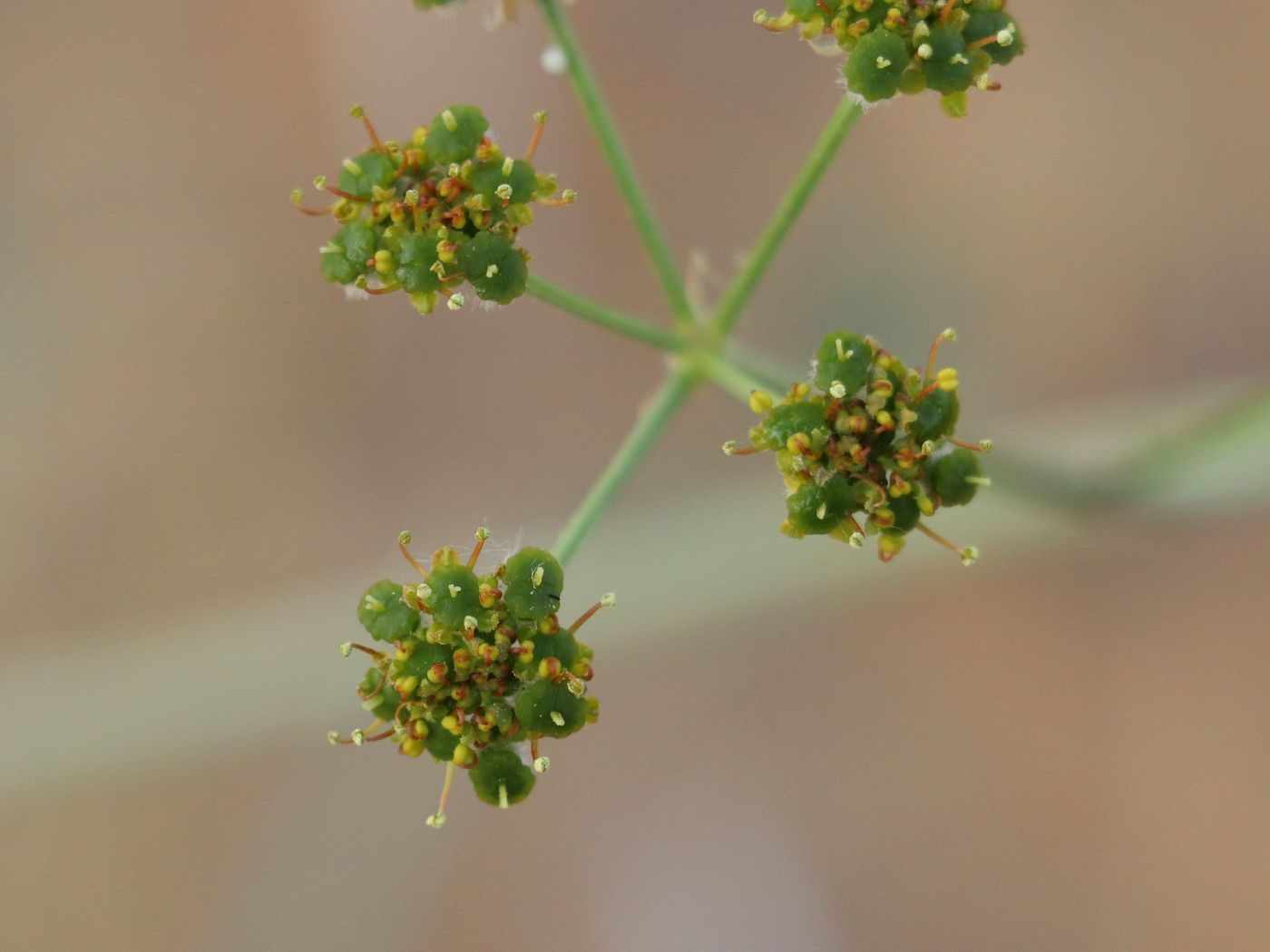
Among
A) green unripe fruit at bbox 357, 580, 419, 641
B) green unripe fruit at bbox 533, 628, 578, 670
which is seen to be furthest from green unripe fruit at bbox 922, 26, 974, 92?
green unripe fruit at bbox 357, 580, 419, 641

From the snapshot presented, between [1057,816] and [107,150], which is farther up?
[107,150]

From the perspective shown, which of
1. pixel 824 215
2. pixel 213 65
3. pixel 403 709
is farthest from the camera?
pixel 213 65

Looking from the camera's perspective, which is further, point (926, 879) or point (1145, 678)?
point (926, 879)

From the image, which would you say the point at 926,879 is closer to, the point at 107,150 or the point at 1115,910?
the point at 1115,910

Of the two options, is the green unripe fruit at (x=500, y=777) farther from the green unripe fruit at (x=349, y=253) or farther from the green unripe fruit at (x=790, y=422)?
the green unripe fruit at (x=349, y=253)

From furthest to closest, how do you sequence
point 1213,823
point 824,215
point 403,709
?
point 824,215 → point 1213,823 → point 403,709

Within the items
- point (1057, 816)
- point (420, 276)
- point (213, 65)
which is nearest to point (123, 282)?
point (213, 65)
